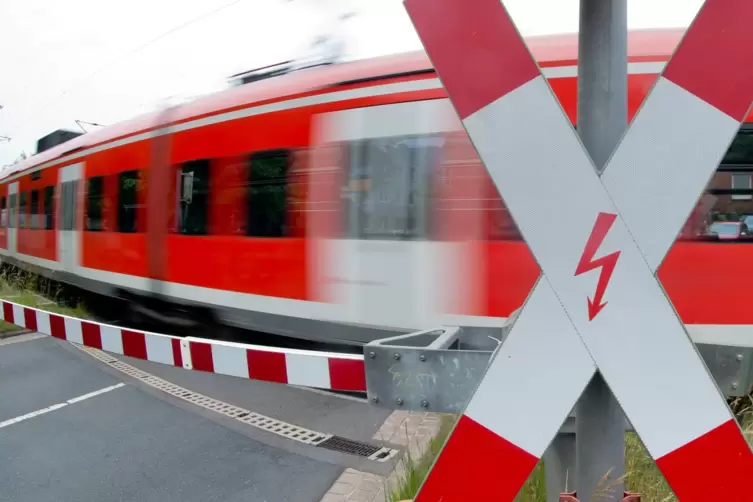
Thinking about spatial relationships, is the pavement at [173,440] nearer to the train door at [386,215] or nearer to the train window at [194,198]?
the train door at [386,215]

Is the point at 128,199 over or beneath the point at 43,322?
over

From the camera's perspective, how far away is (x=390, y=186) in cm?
484

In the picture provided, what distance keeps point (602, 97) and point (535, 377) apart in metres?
0.73

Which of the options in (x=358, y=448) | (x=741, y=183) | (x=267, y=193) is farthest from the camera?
(x=267, y=193)

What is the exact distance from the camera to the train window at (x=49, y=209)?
10.9 m

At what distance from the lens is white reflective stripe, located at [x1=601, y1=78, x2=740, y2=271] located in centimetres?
130

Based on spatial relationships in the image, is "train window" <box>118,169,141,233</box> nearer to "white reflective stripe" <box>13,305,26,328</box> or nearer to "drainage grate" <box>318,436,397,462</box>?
"white reflective stripe" <box>13,305,26,328</box>

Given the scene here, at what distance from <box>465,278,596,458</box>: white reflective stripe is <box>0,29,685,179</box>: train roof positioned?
297cm

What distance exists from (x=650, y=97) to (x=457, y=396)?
95 cm

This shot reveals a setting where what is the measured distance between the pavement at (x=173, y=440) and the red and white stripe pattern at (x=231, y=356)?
1018 mm

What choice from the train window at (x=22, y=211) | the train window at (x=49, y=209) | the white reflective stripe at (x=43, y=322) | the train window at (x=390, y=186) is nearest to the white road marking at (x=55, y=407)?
the white reflective stripe at (x=43, y=322)

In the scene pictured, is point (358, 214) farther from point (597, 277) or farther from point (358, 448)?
point (597, 277)

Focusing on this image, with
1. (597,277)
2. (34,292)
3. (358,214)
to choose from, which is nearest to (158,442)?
(358,214)

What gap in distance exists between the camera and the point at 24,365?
6.71 meters
